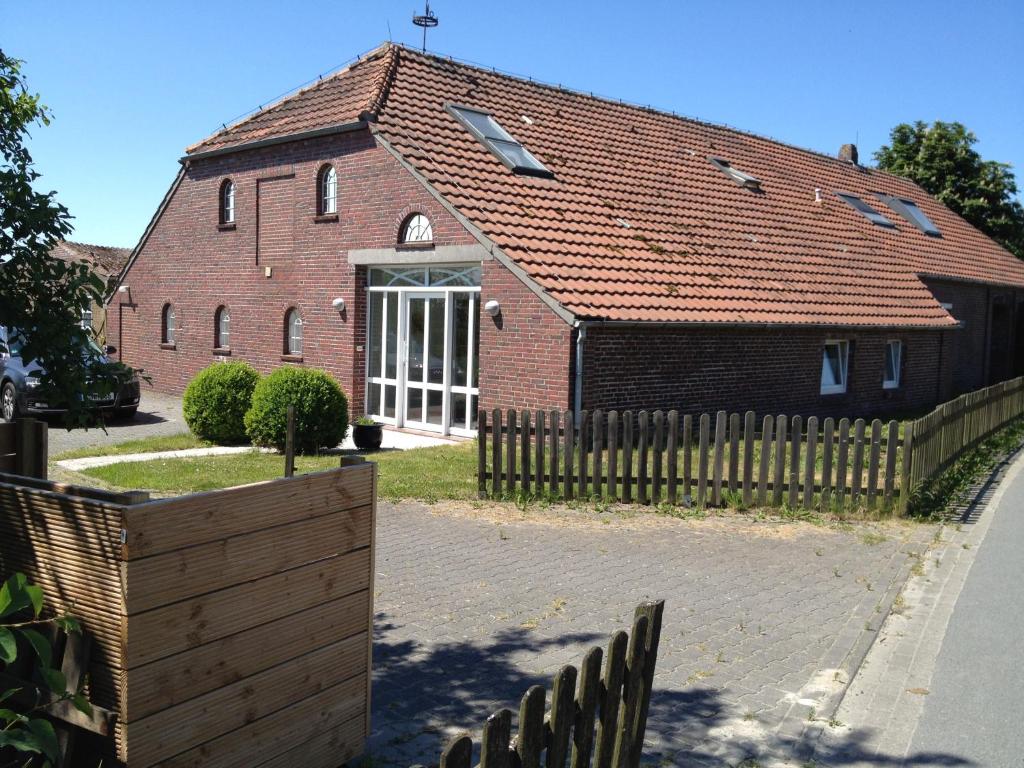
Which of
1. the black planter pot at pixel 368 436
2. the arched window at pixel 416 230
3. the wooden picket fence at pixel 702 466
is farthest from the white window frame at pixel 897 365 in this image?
the black planter pot at pixel 368 436

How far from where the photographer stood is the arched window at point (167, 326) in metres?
23.1

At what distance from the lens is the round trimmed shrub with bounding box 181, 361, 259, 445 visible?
15.2 m

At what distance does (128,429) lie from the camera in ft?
55.8

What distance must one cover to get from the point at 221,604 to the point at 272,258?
16696mm

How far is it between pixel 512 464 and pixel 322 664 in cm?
715

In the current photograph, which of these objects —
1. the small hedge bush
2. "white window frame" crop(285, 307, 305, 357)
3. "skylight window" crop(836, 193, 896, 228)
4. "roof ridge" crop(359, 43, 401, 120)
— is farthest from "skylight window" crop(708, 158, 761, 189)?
the small hedge bush

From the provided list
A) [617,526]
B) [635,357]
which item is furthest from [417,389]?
[617,526]

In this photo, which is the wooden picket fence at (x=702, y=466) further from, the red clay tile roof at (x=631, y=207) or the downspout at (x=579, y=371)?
the red clay tile roof at (x=631, y=207)

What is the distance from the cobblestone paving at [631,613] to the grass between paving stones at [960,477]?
81cm

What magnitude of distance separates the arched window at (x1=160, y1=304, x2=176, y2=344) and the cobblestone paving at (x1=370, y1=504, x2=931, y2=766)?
579 inches

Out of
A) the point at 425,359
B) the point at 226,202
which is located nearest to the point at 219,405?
the point at 425,359

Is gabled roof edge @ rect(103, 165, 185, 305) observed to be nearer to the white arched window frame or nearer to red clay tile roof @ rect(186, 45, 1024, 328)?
red clay tile roof @ rect(186, 45, 1024, 328)

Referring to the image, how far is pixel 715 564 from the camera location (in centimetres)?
845

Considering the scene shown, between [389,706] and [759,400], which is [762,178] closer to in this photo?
[759,400]
